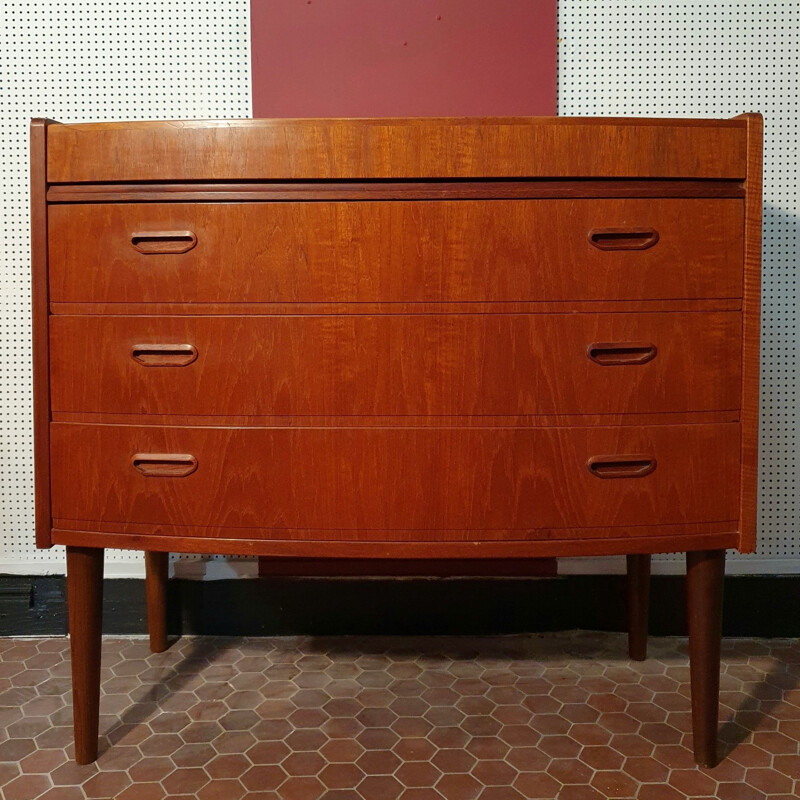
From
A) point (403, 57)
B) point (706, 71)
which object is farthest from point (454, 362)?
point (706, 71)

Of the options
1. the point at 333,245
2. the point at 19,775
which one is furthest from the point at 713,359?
the point at 19,775

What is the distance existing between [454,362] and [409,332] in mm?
109

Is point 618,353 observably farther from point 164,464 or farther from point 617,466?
point 164,464

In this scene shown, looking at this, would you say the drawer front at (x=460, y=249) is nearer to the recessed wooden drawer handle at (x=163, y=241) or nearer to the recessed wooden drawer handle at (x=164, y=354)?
the recessed wooden drawer handle at (x=163, y=241)

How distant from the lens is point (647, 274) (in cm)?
152

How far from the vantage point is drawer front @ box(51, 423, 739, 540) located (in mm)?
1535

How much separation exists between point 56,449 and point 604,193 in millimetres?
1242

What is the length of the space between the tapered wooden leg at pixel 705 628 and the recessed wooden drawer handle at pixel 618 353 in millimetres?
430

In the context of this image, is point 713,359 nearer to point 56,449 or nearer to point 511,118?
point 511,118

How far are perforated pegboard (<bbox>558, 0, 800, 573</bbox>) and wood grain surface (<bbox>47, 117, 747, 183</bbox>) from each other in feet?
2.52

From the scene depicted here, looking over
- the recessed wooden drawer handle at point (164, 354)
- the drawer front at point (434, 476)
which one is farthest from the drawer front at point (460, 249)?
the drawer front at point (434, 476)

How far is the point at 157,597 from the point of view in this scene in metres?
2.14

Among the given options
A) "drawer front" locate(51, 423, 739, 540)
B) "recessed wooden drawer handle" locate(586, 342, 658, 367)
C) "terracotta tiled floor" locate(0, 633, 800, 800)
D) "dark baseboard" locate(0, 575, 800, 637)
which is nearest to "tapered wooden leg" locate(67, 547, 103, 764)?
"terracotta tiled floor" locate(0, 633, 800, 800)

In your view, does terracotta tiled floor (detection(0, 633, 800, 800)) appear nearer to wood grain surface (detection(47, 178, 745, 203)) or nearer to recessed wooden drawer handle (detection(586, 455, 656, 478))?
recessed wooden drawer handle (detection(586, 455, 656, 478))
